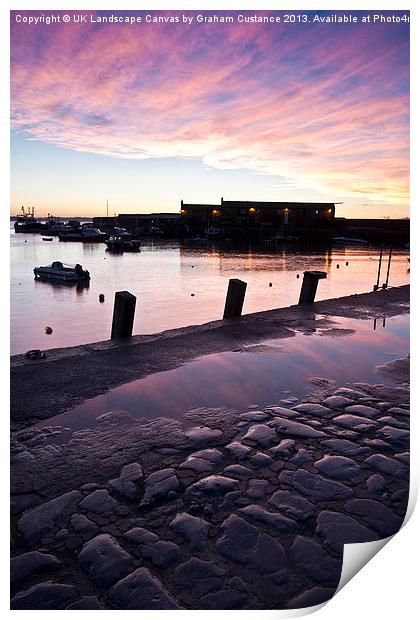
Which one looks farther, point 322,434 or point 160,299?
point 160,299

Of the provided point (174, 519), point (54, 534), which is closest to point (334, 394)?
point (174, 519)

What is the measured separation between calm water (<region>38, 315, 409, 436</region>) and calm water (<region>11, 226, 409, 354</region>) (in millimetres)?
10585

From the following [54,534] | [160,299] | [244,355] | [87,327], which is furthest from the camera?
[160,299]

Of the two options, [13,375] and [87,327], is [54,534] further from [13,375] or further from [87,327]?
[87,327]

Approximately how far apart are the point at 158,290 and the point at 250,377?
24434 millimetres

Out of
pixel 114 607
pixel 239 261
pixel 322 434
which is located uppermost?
pixel 239 261

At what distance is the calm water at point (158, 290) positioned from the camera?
767 inches

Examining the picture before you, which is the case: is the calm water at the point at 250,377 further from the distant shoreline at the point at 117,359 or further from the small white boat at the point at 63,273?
the small white boat at the point at 63,273

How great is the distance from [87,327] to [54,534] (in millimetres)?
16595

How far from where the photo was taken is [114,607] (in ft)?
8.70

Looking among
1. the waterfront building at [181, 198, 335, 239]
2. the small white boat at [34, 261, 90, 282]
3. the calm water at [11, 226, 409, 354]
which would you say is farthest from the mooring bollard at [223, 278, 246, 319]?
the waterfront building at [181, 198, 335, 239]

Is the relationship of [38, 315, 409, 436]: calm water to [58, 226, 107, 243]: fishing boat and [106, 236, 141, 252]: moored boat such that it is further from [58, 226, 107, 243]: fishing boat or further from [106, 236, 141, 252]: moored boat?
[58, 226, 107, 243]: fishing boat

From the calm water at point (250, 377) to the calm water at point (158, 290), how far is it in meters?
10.6

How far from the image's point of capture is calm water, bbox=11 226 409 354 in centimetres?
1948
